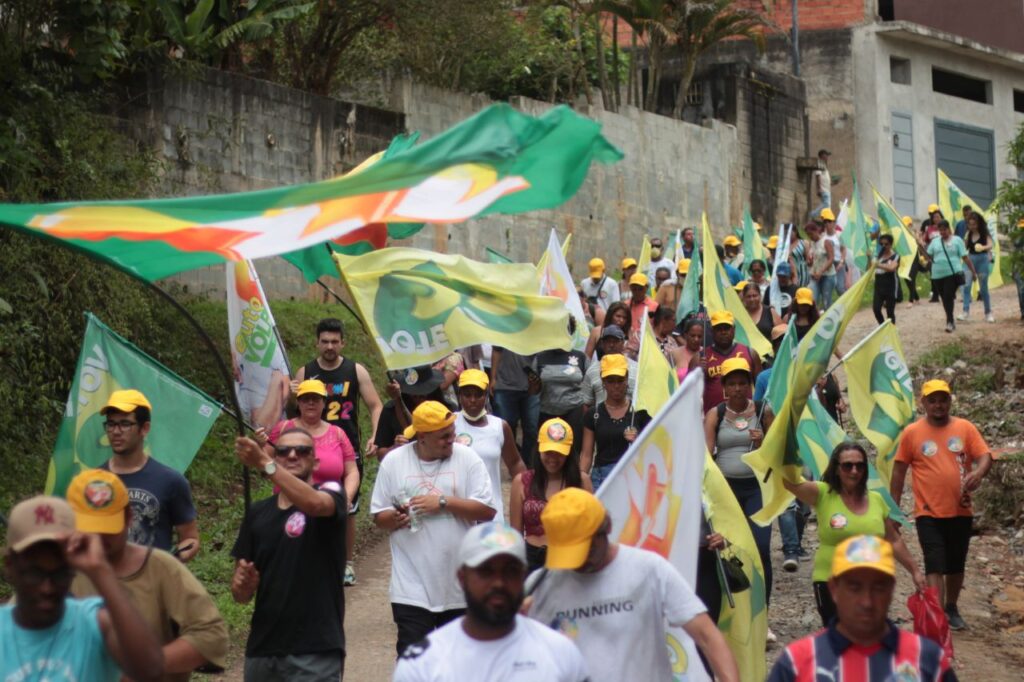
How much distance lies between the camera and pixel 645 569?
5.78 meters

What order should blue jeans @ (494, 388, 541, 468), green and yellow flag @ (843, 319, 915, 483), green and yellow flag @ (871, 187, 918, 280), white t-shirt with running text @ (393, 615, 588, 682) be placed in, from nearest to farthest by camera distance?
1. white t-shirt with running text @ (393, 615, 588, 682)
2. green and yellow flag @ (843, 319, 915, 483)
3. blue jeans @ (494, 388, 541, 468)
4. green and yellow flag @ (871, 187, 918, 280)

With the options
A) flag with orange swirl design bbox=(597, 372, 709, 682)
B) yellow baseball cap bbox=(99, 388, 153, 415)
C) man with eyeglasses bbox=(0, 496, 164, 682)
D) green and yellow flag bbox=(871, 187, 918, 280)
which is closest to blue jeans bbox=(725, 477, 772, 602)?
flag with orange swirl design bbox=(597, 372, 709, 682)

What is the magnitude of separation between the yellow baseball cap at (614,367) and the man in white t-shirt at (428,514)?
246 centimetres

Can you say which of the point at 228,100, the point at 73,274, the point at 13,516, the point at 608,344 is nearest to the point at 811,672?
the point at 13,516

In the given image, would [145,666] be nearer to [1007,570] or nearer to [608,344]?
[608,344]

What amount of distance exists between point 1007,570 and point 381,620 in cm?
495

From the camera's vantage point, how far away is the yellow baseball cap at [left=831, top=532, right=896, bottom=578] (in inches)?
194

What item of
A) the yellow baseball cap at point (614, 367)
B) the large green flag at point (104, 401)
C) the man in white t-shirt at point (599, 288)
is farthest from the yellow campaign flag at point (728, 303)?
the large green flag at point (104, 401)

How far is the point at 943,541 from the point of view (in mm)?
10453

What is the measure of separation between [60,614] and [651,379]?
5.85 metres

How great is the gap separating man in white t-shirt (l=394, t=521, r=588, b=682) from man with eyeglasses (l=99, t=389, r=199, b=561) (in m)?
2.34

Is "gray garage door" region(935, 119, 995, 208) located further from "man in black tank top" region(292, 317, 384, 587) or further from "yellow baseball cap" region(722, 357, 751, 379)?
"man in black tank top" region(292, 317, 384, 587)

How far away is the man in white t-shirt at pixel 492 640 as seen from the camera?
4863 mm

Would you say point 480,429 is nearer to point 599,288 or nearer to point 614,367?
point 614,367
